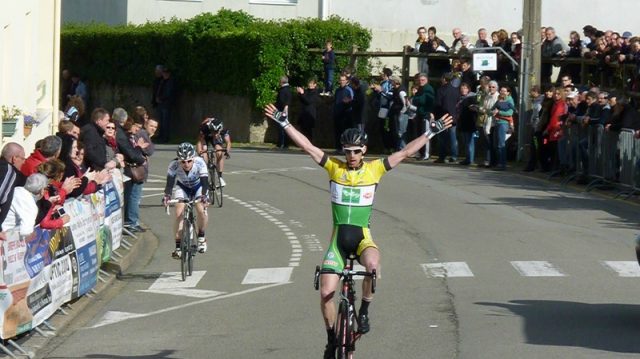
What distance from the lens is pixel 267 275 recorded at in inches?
730

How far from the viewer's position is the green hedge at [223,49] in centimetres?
4122

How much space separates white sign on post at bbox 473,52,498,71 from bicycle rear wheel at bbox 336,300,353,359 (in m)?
22.9

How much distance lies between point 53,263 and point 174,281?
3635mm

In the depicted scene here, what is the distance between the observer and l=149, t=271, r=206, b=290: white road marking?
58.8ft

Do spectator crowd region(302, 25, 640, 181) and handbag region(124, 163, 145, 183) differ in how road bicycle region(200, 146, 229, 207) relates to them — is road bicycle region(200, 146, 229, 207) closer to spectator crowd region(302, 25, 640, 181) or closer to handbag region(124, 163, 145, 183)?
handbag region(124, 163, 145, 183)

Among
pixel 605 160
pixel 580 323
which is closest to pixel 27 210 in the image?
pixel 580 323

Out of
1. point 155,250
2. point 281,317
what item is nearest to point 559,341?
point 281,317

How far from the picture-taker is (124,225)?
22.5m

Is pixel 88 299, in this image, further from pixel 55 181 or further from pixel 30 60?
pixel 30 60

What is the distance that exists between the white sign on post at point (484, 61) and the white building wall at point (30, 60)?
1110 centimetres

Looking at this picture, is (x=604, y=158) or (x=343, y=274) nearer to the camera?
(x=343, y=274)

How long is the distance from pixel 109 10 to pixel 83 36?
1.27m

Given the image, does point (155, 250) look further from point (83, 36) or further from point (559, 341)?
point (83, 36)

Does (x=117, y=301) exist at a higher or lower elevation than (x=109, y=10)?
lower
